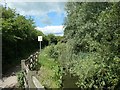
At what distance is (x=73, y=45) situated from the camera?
2058cm

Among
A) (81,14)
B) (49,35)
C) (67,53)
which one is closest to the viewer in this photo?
(81,14)

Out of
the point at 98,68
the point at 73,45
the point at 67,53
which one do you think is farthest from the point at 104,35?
the point at 67,53

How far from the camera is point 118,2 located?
39.9 ft

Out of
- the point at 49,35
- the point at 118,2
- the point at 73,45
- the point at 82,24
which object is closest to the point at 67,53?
the point at 73,45

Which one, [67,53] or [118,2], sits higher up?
[118,2]

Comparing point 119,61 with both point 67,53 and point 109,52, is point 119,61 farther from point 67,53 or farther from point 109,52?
point 67,53

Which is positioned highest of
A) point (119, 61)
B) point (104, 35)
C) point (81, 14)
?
point (81, 14)

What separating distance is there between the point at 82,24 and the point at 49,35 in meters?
69.3

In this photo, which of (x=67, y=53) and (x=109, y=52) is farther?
(x=67, y=53)

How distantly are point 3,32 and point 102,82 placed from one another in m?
6.33

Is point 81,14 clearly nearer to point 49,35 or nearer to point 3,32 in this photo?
point 3,32

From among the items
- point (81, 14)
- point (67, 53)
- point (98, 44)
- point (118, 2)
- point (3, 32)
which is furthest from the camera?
point (67, 53)

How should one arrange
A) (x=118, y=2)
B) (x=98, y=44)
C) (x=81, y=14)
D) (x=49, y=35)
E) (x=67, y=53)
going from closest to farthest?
(x=118, y=2) → (x=98, y=44) → (x=81, y=14) → (x=67, y=53) → (x=49, y=35)

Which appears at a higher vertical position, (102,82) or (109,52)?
(109,52)
